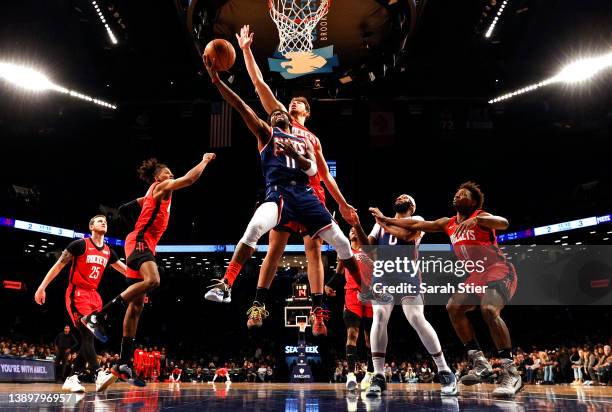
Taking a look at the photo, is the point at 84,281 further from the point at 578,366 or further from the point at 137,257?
the point at 578,366

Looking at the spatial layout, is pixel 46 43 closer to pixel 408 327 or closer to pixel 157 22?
pixel 157 22

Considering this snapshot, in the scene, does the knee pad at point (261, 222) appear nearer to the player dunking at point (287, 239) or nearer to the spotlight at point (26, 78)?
the player dunking at point (287, 239)

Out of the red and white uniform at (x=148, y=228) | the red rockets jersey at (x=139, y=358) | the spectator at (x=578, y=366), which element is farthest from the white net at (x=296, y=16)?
the red rockets jersey at (x=139, y=358)

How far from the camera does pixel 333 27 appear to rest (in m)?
9.70

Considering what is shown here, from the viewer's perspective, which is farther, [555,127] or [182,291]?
[182,291]

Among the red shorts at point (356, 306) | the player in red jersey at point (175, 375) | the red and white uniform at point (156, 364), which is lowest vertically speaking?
the player in red jersey at point (175, 375)

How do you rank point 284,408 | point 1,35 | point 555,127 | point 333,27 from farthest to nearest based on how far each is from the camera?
1. point 555,127
2. point 1,35
3. point 333,27
4. point 284,408

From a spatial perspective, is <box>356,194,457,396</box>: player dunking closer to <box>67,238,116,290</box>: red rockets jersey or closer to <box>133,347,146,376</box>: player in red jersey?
<box>67,238,116,290</box>: red rockets jersey

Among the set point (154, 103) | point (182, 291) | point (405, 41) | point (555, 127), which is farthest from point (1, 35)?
point (555, 127)

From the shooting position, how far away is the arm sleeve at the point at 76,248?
20.1ft

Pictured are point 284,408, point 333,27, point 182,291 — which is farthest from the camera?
point 182,291

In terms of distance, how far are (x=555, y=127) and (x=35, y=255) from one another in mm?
23322

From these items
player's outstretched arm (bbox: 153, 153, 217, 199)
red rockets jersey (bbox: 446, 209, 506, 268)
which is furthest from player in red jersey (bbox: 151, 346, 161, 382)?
red rockets jersey (bbox: 446, 209, 506, 268)

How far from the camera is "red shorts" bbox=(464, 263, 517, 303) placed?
17.3 ft
